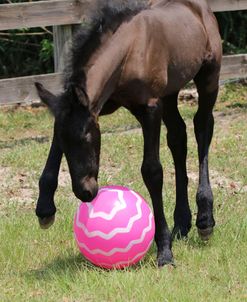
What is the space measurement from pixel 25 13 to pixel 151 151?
5218 mm

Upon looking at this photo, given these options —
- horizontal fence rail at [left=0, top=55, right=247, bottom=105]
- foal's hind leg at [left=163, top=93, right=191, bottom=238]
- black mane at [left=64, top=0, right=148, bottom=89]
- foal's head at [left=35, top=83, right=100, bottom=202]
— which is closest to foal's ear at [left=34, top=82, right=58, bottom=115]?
foal's head at [left=35, top=83, right=100, bottom=202]

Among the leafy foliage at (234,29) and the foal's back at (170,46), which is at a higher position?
the foal's back at (170,46)

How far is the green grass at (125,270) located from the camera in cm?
477

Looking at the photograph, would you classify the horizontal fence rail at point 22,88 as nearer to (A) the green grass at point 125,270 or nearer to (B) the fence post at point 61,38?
(B) the fence post at point 61,38

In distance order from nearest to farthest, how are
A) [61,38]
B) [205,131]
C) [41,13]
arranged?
1. [205,131]
2. [41,13]
3. [61,38]

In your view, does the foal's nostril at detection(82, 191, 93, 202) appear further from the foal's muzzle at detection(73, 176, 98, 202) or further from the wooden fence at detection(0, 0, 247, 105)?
the wooden fence at detection(0, 0, 247, 105)

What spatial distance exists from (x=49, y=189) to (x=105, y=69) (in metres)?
0.90

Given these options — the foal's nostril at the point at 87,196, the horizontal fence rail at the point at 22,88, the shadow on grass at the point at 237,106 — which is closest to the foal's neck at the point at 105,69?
the foal's nostril at the point at 87,196

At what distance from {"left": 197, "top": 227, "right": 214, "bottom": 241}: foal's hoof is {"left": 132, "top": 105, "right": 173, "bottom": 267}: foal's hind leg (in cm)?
45

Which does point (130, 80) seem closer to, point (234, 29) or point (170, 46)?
point (170, 46)

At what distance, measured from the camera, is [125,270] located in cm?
504

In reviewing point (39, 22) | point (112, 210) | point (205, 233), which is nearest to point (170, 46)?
point (112, 210)

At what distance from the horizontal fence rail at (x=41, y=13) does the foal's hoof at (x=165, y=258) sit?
16.7ft

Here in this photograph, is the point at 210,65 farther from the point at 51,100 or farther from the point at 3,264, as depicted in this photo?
the point at 3,264
